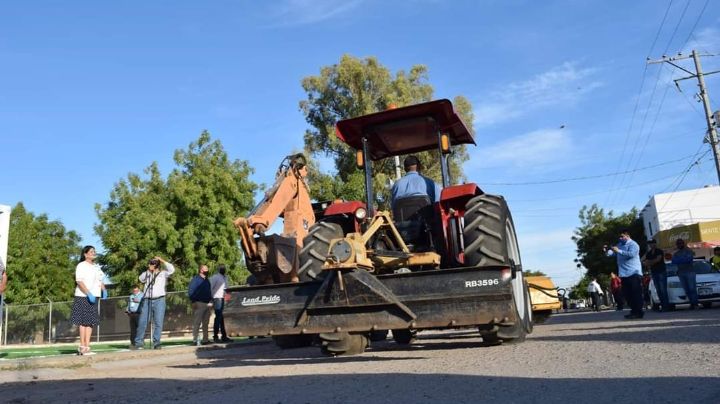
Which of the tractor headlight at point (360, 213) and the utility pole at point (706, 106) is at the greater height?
the utility pole at point (706, 106)

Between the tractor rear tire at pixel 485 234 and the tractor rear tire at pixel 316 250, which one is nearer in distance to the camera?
the tractor rear tire at pixel 485 234

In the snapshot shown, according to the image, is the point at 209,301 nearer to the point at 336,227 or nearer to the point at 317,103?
the point at 336,227

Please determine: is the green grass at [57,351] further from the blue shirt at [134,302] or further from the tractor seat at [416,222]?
the tractor seat at [416,222]

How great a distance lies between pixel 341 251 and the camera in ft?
18.9

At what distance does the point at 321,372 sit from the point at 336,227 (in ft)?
6.17

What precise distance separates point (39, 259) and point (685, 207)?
158 ft

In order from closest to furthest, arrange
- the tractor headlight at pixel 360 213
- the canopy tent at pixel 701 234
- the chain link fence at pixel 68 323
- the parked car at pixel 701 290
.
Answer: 1. the tractor headlight at pixel 360 213
2. the parked car at pixel 701 290
3. the chain link fence at pixel 68 323
4. the canopy tent at pixel 701 234

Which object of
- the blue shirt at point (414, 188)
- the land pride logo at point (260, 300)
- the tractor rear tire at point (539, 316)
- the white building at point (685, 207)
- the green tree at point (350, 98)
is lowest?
the tractor rear tire at point (539, 316)

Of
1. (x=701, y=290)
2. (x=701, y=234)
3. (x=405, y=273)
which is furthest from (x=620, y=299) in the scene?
(x=405, y=273)

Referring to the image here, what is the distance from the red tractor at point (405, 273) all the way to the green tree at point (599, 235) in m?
46.0

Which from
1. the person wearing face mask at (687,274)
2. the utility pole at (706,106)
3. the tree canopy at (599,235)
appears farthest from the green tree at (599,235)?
the person wearing face mask at (687,274)

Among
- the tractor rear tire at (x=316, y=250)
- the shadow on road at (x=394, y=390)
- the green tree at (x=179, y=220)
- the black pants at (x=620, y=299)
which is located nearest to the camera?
the shadow on road at (x=394, y=390)

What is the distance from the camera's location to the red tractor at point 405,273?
564cm

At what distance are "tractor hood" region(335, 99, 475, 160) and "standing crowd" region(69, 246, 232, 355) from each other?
3373mm
